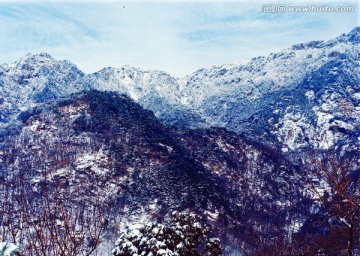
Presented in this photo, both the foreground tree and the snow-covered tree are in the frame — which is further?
the snow-covered tree

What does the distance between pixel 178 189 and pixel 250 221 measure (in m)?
40.1

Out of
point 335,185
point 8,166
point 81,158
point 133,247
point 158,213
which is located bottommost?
point 133,247

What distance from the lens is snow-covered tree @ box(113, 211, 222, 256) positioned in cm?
2402

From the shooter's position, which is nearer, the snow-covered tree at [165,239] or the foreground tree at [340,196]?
the foreground tree at [340,196]

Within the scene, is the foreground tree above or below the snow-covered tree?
above

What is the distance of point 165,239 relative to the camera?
27.2 meters

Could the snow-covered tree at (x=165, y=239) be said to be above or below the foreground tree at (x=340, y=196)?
below

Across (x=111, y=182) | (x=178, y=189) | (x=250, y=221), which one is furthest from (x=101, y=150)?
(x=250, y=221)

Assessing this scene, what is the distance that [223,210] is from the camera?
170875mm

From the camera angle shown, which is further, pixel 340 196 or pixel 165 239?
pixel 165 239

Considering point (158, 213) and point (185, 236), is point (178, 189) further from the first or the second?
point (185, 236)

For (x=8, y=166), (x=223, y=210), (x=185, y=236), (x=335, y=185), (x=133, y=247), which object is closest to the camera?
(x=335, y=185)

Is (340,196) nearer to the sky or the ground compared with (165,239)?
nearer to the sky

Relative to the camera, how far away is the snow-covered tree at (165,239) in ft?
78.8
